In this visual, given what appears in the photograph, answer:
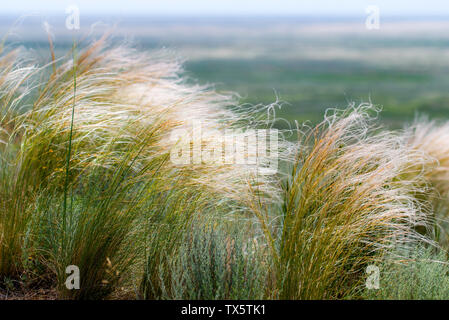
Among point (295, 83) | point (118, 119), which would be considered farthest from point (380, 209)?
point (295, 83)

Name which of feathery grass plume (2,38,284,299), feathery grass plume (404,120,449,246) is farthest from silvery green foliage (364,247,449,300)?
feathery grass plume (404,120,449,246)

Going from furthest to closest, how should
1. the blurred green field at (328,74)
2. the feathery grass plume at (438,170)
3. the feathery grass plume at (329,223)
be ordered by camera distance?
the blurred green field at (328,74), the feathery grass plume at (438,170), the feathery grass plume at (329,223)

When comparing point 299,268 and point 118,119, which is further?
point 118,119

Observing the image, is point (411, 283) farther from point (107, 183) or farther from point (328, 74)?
point (328, 74)

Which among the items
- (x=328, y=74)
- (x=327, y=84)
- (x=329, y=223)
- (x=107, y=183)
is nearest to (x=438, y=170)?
(x=329, y=223)

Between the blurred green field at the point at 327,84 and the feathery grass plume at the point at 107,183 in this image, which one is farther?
the blurred green field at the point at 327,84

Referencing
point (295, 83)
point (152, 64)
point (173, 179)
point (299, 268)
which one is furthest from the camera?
point (295, 83)

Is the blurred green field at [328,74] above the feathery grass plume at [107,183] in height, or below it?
below

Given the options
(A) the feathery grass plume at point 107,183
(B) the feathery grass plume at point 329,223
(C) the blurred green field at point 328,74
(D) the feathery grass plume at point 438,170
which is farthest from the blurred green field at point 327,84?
(B) the feathery grass plume at point 329,223

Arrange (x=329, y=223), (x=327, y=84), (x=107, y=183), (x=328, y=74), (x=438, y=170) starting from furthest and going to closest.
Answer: (x=328, y=74) < (x=327, y=84) < (x=438, y=170) < (x=107, y=183) < (x=329, y=223)

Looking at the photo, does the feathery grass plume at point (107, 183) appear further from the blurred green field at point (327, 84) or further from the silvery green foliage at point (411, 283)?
the blurred green field at point (327, 84)

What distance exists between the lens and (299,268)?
2172 mm
